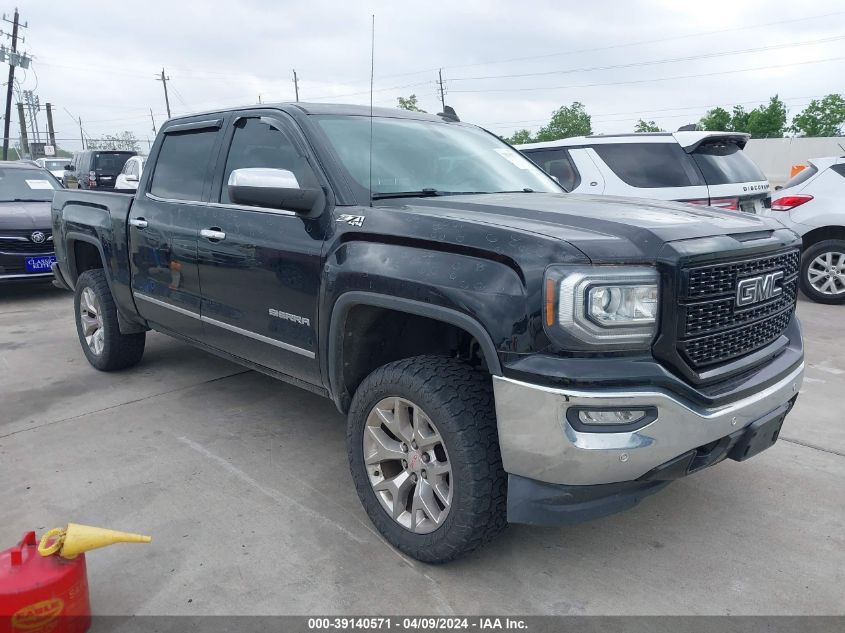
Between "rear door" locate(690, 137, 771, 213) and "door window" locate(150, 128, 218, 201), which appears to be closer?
"door window" locate(150, 128, 218, 201)

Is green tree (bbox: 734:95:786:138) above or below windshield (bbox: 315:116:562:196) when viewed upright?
above

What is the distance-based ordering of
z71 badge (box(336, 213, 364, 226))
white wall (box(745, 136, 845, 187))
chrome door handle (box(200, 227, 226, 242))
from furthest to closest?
white wall (box(745, 136, 845, 187)) < chrome door handle (box(200, 227, 226, 242)) < z71 badge (box(336, 213, 364, 226))

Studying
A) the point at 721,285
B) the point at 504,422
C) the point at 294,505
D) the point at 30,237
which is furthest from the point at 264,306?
the point at 30,237

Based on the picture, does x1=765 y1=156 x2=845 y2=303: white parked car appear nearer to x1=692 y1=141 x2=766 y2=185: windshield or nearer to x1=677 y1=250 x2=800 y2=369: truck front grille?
x1=692 y1=141 x2=766 y2=185: windshield

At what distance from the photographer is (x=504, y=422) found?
2285 millimetres

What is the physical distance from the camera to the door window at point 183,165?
3.98 meters

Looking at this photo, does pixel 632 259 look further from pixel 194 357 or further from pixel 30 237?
pixel 30 237

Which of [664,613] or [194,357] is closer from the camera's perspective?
[664,613]

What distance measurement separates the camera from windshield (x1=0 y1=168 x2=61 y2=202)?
8.77m

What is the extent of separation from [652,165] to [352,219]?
4.74 meters

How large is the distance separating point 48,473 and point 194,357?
2214 mm

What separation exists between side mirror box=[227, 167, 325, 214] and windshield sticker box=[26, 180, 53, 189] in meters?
7.56

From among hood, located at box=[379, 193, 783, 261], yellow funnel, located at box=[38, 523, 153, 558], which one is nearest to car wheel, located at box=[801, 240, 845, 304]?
hood, located at box=[379, 193, 783, 261]

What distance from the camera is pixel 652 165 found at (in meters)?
6.70
